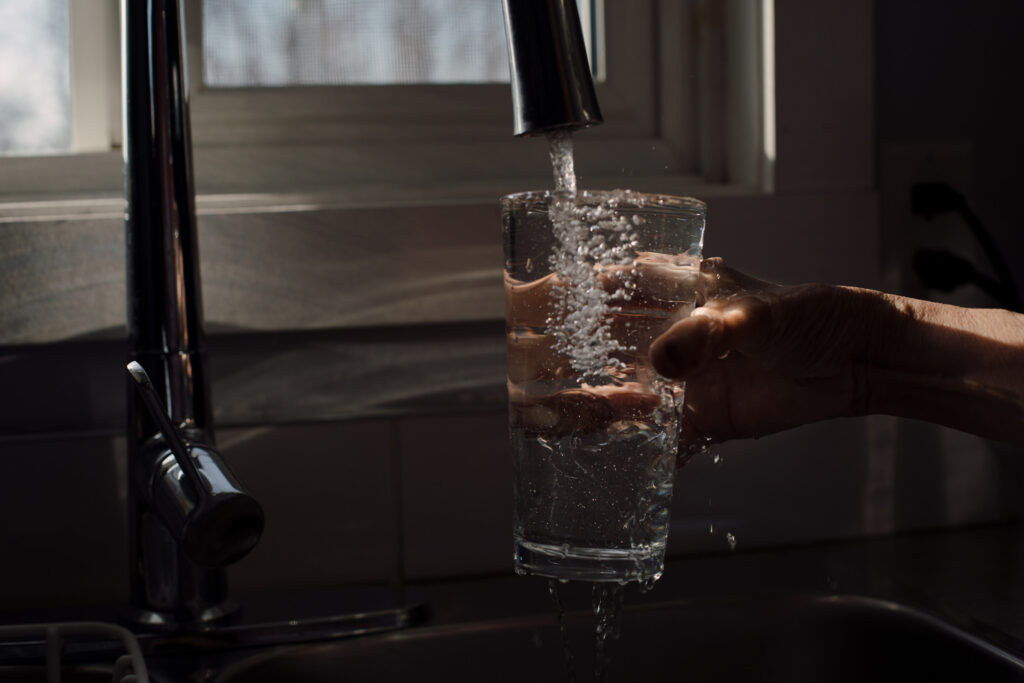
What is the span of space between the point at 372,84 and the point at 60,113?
33 cm

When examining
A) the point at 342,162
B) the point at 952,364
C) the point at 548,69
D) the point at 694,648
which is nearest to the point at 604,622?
the point at 694,648

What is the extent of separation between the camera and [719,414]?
79 cm

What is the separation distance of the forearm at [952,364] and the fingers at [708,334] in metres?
0.17

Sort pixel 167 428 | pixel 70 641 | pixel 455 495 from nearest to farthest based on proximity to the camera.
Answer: pixel 167 428 → pixel 70 641 → pixel 455 495

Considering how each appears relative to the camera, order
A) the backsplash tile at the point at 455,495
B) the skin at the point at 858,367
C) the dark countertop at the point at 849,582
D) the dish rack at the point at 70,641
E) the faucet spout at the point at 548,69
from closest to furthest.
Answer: the faucet spout at the point at 548,69 → the dish rack at the point at 70,641 → the skin at the point at 858,367 → the dark countertop at the point at 849,582 → the backsplash tile at the point at 455,495

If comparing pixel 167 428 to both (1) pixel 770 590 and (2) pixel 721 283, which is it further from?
(1) pixel 770 590

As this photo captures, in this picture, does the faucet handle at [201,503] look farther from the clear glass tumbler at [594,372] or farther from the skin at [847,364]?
the skin at [847,364]

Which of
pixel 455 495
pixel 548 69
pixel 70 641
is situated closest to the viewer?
pixel 548 69

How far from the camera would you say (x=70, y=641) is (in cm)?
71

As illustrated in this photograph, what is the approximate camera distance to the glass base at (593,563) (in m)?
0.58

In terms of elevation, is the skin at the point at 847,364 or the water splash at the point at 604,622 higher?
the skin at the point at 847,364

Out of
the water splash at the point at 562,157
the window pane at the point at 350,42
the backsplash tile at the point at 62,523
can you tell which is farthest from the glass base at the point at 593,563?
the window pane at the point at 350,42

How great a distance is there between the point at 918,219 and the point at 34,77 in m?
0.95

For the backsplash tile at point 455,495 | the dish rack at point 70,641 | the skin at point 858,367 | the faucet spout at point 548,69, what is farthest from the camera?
the backsplash tile at point 455,495
